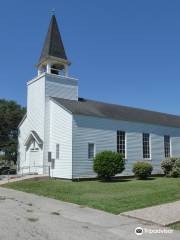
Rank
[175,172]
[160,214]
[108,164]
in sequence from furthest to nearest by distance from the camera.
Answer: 1. [175,172]
2. [108,164]
3. [160,214]

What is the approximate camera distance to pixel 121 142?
28.3 m

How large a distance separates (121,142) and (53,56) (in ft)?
32.6

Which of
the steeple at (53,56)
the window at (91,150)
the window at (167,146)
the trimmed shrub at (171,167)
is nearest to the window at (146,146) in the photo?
the trimmed shrub at (171,167)

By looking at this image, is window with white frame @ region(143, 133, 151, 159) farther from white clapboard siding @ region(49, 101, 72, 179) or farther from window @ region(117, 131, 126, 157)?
white clapboard siding @ region(49, 101, 72, 179)

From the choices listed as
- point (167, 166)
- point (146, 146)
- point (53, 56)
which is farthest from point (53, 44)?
point (167, 166)

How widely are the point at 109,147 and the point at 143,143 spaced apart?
4486 millimetres

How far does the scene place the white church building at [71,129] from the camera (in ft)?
82.7

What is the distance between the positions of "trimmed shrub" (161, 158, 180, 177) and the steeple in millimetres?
12159

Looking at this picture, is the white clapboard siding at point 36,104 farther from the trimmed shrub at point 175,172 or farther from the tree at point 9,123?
the tree at point 9,123

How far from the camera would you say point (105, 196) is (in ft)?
51.2

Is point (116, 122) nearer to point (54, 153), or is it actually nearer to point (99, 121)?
point (99, 121)

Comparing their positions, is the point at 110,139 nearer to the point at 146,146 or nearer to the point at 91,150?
the point at 91,150

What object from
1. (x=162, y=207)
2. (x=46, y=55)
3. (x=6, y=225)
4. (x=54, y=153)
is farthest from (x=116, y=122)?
(x=6, y=225)

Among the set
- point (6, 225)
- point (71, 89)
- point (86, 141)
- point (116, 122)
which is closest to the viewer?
point (6, 225)
